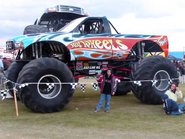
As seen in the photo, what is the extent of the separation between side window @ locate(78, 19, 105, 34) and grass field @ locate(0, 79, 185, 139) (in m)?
2.84

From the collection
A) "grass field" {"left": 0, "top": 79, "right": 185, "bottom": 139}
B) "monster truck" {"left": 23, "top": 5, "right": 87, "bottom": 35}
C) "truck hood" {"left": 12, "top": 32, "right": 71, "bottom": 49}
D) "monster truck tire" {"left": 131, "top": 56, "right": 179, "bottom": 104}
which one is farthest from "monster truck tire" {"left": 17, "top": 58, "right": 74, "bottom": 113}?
"monster truck" {"left": 23, "top": 5, "right": 87, "bottom": 35}

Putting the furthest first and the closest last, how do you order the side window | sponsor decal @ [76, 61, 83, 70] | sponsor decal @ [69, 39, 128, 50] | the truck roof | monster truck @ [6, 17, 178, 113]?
the truck roof → the side window → sponsor decal @ [76, 61, 83, 70] → sponsor decal @ [69, 39, 128, 50] → monster truck @ [6, 17, 178, 113]

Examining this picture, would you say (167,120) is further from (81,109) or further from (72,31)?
(72,31)

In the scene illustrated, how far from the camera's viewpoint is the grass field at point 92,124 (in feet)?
18.0

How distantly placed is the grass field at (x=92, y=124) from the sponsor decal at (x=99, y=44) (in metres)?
1.92

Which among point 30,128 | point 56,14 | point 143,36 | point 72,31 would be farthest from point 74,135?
point 56,14

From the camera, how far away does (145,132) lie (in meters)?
5.68

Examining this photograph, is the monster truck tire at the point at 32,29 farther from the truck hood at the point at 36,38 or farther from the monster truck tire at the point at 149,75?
the monster truck tire at the point at 149,75

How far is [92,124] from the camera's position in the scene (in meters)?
6.35

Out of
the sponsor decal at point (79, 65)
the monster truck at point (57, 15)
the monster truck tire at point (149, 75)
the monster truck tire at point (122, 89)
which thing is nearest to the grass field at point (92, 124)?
the monster truck tire at point (149, 75)

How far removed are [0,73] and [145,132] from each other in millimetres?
9544

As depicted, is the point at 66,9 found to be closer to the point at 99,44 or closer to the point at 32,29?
the point at 32,29

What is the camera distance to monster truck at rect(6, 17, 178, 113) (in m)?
7.50

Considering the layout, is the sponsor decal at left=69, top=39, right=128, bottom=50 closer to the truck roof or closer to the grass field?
the grass field
